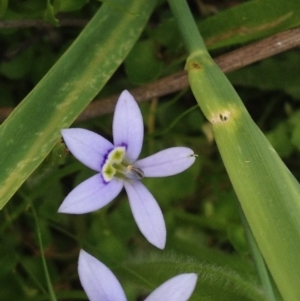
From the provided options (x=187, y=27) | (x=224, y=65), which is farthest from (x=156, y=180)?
(x=187, y=27)

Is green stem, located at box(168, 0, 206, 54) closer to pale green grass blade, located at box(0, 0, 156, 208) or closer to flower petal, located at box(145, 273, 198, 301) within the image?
pale green grass blade, located at box(0, 0, 156, 208)

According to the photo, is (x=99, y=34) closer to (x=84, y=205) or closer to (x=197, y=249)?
(x=84, y=205)

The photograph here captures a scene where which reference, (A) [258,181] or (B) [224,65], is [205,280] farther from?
(B) [224,65]

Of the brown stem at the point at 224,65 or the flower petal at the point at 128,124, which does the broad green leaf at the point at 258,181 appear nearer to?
the flower petal at the point at 128,124

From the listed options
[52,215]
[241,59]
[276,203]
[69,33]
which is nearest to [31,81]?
[69,33]

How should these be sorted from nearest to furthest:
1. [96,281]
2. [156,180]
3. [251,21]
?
[96,281], [251,21], [156,180]

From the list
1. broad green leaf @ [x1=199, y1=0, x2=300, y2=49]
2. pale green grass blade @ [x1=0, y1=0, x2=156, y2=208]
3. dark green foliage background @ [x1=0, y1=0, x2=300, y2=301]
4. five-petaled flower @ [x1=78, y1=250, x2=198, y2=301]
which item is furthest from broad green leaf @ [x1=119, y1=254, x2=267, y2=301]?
broad green leaf @ [x1=199, y1=0, x2=300, y2=49]

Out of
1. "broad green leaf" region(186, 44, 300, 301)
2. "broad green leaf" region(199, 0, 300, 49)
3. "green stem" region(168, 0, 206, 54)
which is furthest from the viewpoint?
"broad green leaf" region(199, 0, 300, 49)
